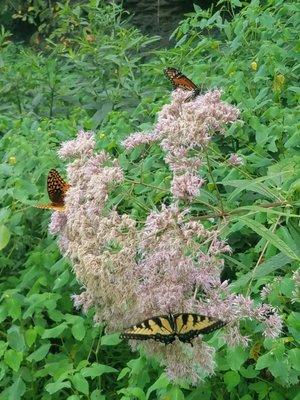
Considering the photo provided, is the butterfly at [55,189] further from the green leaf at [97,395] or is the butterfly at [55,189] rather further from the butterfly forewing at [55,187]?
the green leaf at [97,395]

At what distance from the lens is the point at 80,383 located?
141 inches

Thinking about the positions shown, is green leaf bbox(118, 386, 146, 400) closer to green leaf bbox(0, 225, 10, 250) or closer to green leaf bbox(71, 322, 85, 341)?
green leaf bbox(71, 322, 85, 341)

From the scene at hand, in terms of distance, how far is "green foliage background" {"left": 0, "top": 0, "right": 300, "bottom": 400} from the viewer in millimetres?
3283

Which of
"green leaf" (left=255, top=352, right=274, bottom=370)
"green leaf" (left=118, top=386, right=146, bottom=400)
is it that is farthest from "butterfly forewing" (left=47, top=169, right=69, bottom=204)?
"green leaf" (left=255, top=352, right=274, bottom=370)

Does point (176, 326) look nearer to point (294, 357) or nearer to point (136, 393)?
point (294, 357)

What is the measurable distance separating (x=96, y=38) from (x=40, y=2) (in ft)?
9.40

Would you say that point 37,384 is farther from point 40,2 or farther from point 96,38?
point 40,2

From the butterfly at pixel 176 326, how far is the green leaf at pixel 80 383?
102 centimetres

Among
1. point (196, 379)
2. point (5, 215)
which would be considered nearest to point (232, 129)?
point (5, 215)

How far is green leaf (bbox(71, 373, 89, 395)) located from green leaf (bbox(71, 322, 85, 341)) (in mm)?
195

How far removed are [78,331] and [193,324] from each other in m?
1.33

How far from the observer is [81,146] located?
328 cm

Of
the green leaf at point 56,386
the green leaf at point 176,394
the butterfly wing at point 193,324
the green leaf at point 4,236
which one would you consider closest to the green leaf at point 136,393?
the green leaf at point 176,394

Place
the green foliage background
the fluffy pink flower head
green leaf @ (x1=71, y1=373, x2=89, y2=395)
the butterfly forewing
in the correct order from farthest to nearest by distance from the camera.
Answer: the butterfly forewing < green leaf @ (x1=71, y1=373, x2=89, y2=395) < the green foliage background < the fluffy pink flower head
